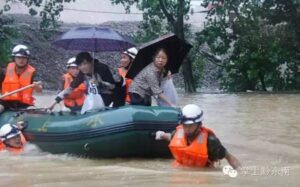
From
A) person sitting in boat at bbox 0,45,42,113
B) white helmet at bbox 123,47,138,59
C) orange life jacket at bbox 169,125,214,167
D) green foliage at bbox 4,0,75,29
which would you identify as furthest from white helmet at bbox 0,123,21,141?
green foliage at bbox 4,0,75,29

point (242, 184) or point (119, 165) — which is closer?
Answer: point (242, 184)

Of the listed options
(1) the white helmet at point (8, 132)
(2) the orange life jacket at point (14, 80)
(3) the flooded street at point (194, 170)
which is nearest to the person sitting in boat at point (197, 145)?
(3) the flooded street at point (194, 170)

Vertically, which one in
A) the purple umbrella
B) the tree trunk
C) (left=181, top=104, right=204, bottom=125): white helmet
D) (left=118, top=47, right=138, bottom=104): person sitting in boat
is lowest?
the tree trunk

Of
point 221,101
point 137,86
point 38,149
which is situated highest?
point 137,86

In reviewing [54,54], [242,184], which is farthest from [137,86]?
[54,54]

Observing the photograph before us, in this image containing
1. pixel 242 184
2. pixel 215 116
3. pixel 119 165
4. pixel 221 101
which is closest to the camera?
pixel 242 184

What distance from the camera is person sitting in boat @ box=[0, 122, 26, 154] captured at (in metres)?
8.62

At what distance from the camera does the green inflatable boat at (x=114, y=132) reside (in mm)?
7902

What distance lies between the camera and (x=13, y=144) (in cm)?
871

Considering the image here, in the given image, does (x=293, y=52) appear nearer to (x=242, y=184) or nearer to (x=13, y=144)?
(x=13, y=144)

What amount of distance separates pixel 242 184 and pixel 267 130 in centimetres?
566

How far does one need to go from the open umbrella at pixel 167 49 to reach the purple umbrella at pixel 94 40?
0.54m

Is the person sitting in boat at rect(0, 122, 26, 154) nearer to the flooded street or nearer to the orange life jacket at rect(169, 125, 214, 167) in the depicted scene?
the flooded street

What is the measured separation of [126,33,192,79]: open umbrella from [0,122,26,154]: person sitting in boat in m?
1.51
